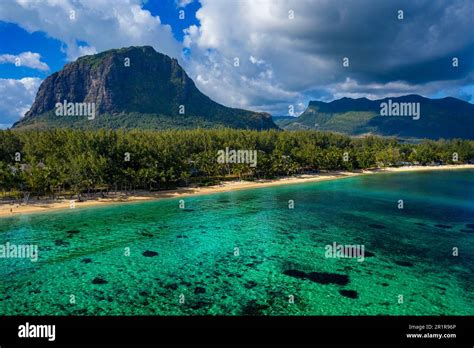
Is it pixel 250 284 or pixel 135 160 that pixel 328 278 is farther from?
pixel 135 160

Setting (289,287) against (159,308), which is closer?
(159,308)

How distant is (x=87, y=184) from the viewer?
203 ft

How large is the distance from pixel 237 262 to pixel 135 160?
165 ft

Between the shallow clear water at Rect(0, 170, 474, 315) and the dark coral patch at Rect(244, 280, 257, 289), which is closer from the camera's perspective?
the shallow clear water at Rect(0, 170, 474, 315)

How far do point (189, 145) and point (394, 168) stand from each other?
102 m

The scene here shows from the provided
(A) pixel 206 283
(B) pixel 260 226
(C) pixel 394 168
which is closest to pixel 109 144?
(B) pixel 260 226

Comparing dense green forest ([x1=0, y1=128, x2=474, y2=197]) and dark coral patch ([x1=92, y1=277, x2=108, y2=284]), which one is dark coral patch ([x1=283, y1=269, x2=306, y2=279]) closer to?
dark coral patch ([x1=92, y1=277, x2=108, y2=284])

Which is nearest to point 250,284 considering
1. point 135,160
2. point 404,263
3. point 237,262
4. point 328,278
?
point 237,262

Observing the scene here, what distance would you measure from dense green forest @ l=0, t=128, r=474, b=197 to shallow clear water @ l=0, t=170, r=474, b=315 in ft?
33.6

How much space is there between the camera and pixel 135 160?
242 feet

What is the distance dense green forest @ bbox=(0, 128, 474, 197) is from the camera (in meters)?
61.4

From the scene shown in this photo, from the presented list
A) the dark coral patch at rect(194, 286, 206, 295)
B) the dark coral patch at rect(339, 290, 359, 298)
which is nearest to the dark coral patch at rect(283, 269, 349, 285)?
the dark coral patch at rect(339, 290, 359, 298)
